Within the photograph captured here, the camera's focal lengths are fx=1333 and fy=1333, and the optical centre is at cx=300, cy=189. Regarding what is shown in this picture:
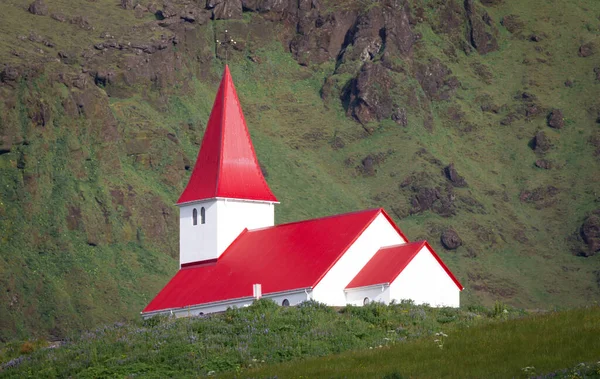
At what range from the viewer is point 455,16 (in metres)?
150

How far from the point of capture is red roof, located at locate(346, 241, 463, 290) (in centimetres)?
5331

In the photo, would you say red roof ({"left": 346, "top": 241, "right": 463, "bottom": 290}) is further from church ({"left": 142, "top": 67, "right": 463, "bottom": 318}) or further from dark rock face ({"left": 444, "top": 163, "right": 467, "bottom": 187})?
dark rock face ({"left": 444, "top": 163, "right": 467, "bottom": 187})

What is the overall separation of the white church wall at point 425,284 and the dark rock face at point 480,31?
3854 inches

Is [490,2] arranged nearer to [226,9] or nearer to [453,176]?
[226,9]

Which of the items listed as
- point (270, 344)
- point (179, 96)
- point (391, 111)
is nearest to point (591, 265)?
point (391, 111)

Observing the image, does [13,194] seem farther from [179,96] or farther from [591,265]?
[591,265]

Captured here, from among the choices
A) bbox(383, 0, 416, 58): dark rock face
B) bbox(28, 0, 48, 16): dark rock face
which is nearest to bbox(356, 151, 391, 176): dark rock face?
bbox(383, 0, 416, 58): dark rock face

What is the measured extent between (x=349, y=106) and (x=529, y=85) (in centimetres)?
2233

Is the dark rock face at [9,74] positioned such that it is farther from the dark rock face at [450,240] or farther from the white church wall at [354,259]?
the white church wall at [354,259]

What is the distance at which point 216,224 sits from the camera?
61.9 meters

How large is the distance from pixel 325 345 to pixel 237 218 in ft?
76.4

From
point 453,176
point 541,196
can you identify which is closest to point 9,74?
point 453,176

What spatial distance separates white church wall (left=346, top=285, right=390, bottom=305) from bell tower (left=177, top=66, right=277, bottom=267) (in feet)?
31.3

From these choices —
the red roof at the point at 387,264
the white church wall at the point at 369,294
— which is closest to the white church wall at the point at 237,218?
the red roof at the point at 387,264
